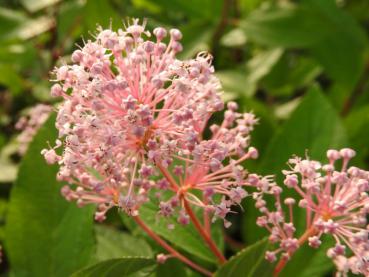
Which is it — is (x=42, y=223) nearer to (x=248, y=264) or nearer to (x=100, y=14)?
(x=248, y=264)

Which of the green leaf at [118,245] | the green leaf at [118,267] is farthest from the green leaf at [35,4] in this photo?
the green leaf at [118,267]

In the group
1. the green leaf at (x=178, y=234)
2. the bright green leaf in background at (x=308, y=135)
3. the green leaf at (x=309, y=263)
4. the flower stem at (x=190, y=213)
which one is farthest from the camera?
the bright green leaf in background at (x=308, y=135)

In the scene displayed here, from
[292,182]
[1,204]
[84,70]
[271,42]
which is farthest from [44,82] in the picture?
[292,182]

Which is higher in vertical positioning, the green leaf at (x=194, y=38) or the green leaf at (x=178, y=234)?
the green leaf at (x=194, y=38)

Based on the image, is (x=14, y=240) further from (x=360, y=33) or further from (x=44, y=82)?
(x=360, y=33)

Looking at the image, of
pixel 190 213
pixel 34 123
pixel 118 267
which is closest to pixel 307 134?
pixel 190 213

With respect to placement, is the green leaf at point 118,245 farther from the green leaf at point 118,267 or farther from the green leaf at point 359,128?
the green leaf at point 359,128

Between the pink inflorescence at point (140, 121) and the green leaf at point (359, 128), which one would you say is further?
the green leaf at point (359, 128)
